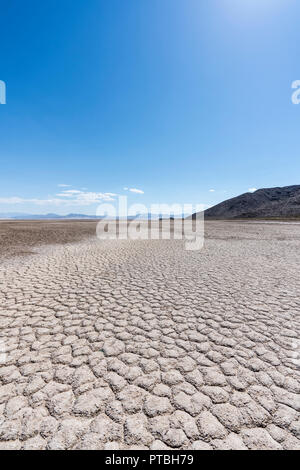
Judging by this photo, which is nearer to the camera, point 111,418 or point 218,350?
point 111,418

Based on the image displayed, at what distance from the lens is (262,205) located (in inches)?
3386

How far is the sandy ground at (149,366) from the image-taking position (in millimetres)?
1888

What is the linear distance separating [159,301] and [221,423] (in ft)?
9.50

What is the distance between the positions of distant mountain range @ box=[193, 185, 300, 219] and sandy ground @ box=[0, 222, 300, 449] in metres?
78.9

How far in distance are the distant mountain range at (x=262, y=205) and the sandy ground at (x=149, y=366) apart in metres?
78.9

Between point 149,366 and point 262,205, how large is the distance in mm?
99158

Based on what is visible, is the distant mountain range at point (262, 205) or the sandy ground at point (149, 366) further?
the distant mountain range at point (262, 205)

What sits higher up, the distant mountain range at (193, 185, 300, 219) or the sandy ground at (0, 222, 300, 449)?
the distant mountain range at (193, 185, 300, 219)

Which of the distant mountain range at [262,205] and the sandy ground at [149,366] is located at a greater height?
the distant mountain range at [262,205]

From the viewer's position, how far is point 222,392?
2.32 m

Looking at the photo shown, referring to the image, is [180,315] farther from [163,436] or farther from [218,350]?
[163,436]

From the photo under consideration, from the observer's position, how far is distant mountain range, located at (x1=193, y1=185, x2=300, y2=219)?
238 feet

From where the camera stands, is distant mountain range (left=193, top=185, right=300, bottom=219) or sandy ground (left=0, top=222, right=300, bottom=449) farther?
distant mountain range (left=193, top=185, right=300, bottom=219)
